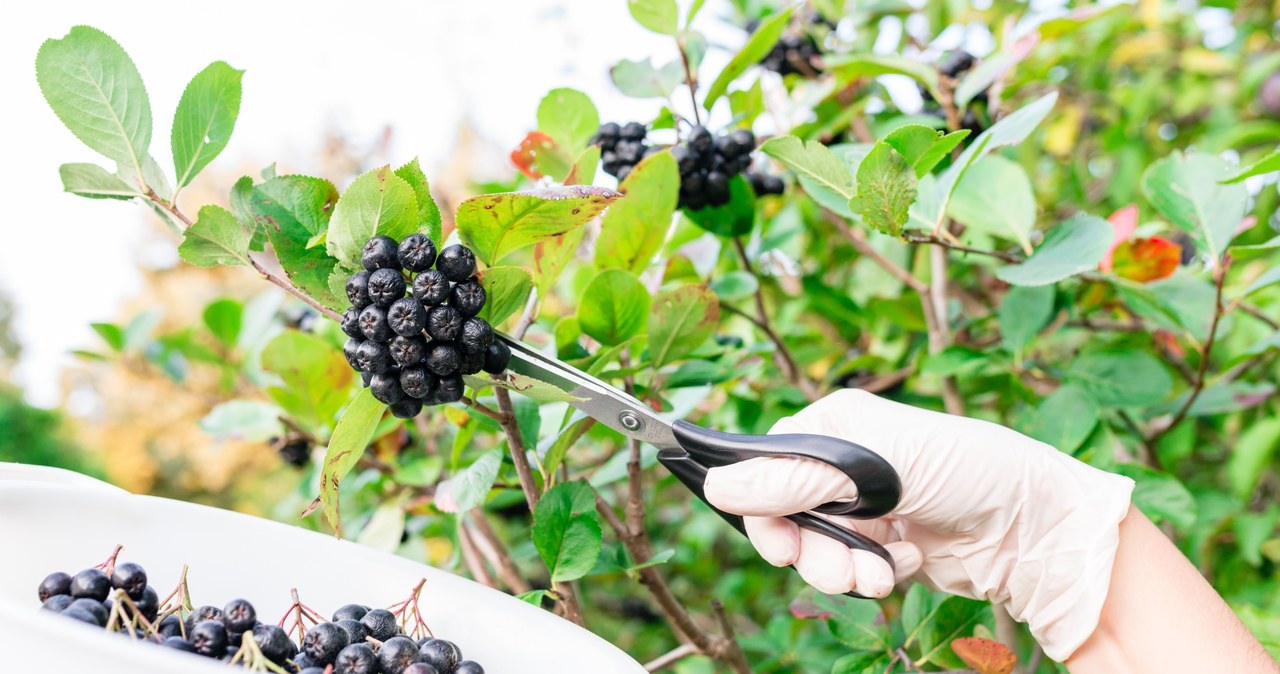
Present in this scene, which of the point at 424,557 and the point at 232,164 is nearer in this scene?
the point at 424,557

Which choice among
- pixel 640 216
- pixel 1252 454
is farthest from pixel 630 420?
pixel 1252 454

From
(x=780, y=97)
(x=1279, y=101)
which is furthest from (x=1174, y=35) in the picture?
(x=780, y=97)

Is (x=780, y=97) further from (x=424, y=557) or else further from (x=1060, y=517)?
(x=424, y=557)

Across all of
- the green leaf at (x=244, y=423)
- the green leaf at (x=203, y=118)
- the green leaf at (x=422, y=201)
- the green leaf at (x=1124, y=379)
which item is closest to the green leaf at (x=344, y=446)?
the green leaf at (x=422, y=201)

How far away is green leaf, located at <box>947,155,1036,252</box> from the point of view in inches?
39.8

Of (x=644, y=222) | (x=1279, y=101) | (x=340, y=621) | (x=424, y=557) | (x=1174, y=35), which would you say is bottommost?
(x=424, y=557)

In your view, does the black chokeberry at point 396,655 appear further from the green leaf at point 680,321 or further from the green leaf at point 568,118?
the green leaf at point 568,118

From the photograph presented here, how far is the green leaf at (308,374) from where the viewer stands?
106 centimetres

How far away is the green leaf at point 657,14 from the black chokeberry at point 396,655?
0.76 m

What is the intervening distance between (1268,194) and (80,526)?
1.98 m

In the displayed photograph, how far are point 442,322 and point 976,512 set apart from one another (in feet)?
1.76

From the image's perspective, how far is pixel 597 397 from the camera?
724 millimetres

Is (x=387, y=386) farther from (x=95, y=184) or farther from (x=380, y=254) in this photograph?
(x=95, y=184)

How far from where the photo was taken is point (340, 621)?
610 mm
